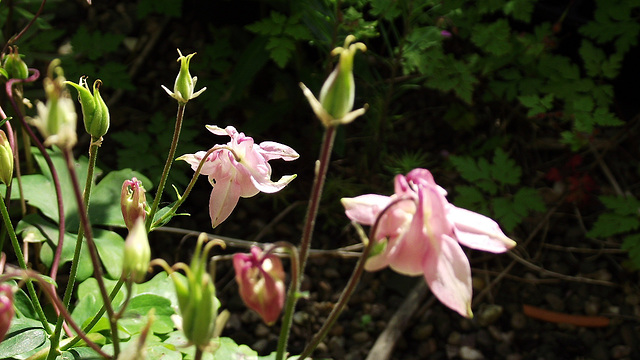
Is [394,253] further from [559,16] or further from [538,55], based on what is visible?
[559,16]

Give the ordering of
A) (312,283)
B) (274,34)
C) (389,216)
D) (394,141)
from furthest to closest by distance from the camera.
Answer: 1. (394,141)
2. (312,283)
3. (274,34)
4. (389,216)

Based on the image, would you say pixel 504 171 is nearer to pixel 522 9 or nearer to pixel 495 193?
pixel 495 193

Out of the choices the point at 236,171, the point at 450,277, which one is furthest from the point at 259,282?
the point at 236,171

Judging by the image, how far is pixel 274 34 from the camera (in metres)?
2.14

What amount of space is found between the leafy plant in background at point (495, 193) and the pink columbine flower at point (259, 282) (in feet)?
4.61

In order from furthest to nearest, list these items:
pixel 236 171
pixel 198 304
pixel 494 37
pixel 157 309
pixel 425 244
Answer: pixel 494 37
pixel 157 309
pixel 236 171
pixel 425 244
pixel 198 304

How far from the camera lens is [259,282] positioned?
75 centimetres

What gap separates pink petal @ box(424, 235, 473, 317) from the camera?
0.81m

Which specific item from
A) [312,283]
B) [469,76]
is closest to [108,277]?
[312,283]

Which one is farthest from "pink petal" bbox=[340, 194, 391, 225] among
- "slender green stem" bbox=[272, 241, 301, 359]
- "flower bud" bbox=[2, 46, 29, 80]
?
"flower bud" bbox=[2, 46, 29, 80]

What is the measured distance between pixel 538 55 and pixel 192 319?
1970 mm

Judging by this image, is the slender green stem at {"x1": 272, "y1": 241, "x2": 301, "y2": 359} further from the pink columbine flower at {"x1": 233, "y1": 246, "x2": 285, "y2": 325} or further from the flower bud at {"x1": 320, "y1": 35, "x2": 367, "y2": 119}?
the flower bud at {"x1": 320, "y1": 35, "x2": 367, "y2": 119}

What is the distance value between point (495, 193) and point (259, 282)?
1.53m

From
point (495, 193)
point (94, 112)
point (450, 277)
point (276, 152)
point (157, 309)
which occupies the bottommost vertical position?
point (495, 193)
